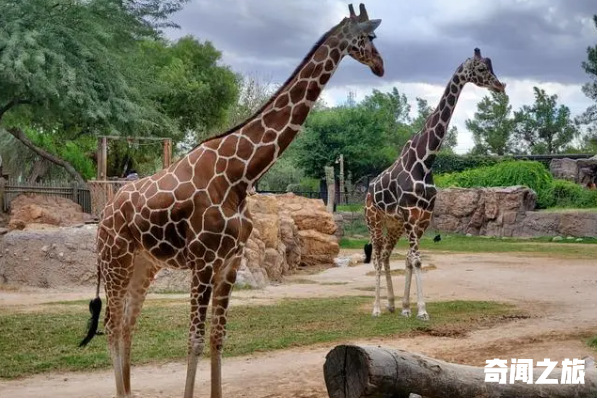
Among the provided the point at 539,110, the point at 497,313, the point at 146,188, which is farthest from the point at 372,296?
the point at 539,110

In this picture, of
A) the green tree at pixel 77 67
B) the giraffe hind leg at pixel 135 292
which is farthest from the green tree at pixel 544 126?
the giraffe hind leg at pixel 135 292

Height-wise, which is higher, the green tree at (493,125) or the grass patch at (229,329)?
the green tree at (493,125)

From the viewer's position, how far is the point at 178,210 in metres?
5.16

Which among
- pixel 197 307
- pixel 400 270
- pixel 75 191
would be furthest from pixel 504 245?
pixel 197 307

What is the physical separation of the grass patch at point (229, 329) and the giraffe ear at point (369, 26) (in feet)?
11.5

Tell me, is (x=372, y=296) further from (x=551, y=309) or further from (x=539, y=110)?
(x=539, y=110)

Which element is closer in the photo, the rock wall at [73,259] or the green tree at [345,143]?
the rock wall at [73,259]

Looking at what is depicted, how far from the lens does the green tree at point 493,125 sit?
44.6 m

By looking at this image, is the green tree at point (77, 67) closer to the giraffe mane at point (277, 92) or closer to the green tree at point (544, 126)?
the giraffe mane at point (277, 92)

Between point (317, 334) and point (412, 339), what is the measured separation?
1.08m

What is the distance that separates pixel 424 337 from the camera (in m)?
8.32

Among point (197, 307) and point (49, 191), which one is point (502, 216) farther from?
point (197, 307)

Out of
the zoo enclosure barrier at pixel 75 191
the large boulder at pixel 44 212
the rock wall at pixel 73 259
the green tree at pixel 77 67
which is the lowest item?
the rock wall at pixel 73 259

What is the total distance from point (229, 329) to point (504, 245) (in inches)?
597
